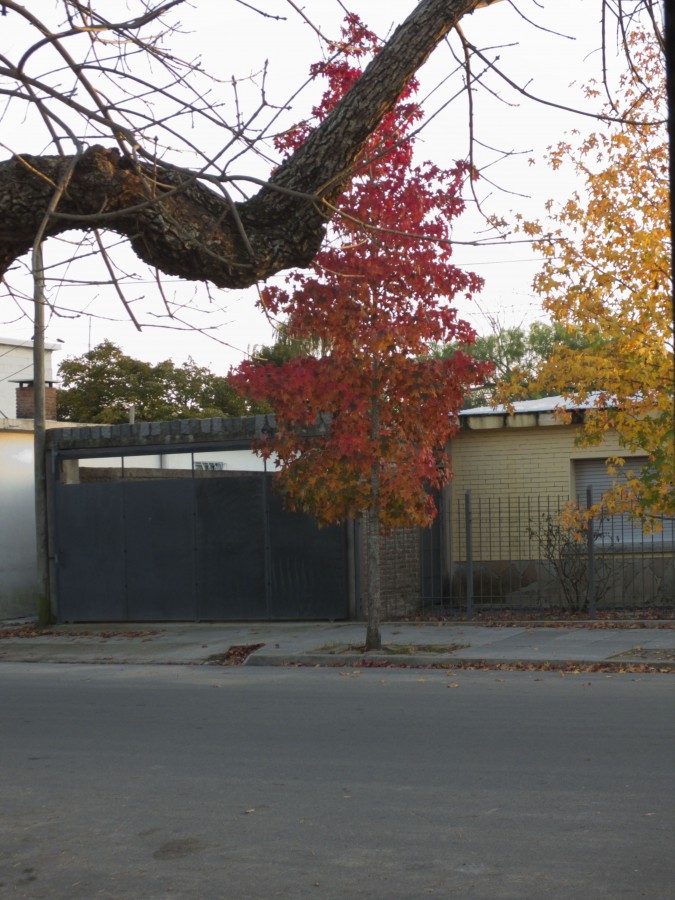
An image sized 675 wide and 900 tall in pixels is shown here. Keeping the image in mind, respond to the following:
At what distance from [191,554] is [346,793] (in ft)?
42.4

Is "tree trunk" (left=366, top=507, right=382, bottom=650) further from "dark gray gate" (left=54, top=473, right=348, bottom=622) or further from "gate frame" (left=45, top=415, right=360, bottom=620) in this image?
"dark gray gate" (left=54, top=473, right=348, bottom=622)

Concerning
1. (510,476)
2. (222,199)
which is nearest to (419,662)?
(510,476)

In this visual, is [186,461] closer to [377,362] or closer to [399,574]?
[399,574]

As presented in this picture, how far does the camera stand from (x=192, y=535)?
2034cm

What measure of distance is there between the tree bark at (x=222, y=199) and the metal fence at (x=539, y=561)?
12556 millimetres

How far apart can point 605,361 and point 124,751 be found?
24.0ft

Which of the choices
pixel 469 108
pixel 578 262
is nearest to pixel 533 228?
pixel 578 262

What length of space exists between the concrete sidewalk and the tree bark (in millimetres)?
9210

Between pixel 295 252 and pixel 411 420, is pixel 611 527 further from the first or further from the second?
pixel 295 252

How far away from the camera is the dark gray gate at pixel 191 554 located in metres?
19.4

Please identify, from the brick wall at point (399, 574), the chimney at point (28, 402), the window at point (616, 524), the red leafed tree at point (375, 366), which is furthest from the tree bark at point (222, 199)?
the chimney at point (28, 402)

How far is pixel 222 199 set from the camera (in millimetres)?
5961

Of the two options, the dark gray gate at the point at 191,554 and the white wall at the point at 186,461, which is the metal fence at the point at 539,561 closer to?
the dark gray gate at the point at 191,554

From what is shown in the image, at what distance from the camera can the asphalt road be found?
236 inches
